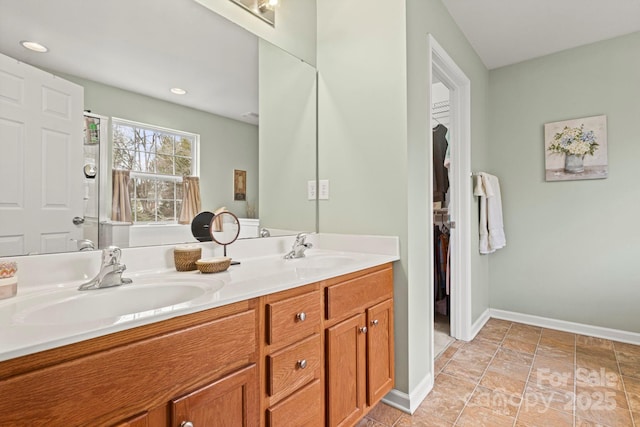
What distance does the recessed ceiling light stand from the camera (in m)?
0.93

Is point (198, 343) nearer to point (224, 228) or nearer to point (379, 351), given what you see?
point (224, 228)

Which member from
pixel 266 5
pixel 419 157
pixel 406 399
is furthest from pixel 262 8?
pixel 406 399

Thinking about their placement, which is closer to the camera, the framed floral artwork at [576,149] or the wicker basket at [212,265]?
the wicker basket at [212,265]

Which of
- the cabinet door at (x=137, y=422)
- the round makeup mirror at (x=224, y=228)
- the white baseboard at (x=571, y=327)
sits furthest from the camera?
the white baseboard at (x=571, y=327)

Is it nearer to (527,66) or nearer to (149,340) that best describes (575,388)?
(149,340)

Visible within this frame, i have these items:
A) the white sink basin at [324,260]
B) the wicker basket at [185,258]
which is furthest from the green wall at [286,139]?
the wicker basket at [185,258]

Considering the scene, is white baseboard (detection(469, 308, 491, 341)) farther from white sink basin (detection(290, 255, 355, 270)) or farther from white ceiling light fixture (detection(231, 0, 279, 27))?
white ceiling light fixture (detection(231, 0, 279, 27))

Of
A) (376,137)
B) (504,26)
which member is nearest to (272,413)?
(376,137)

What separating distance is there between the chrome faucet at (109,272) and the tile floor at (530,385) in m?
1.31

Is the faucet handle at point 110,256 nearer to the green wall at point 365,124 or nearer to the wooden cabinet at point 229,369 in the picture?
the wooden cabinet at point 229,369

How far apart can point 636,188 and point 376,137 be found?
90.5 inches

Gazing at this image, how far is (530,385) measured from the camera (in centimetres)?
185

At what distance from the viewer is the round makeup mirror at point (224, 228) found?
142 cm

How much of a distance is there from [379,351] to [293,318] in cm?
67
